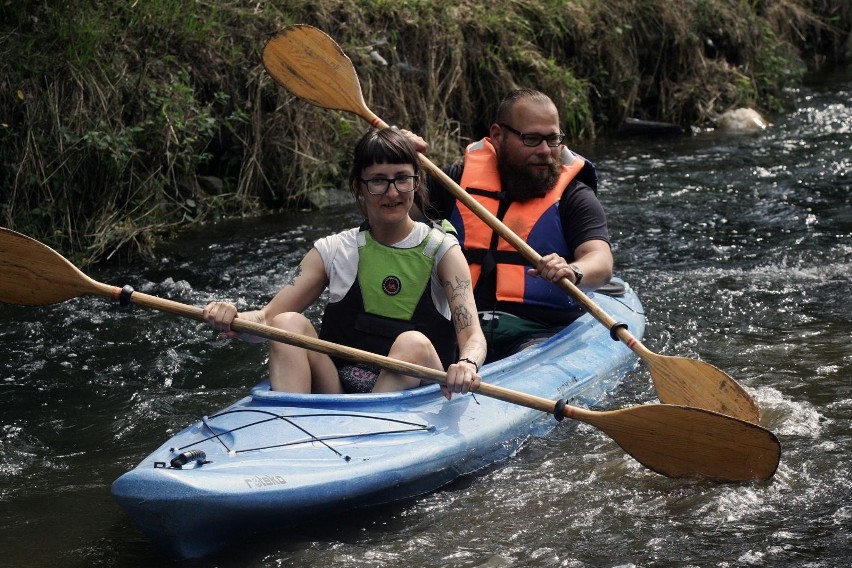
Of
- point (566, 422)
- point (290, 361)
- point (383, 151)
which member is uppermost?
point (383, 151)

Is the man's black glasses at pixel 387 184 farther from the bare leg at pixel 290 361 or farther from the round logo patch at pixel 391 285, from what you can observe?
the bare leg at pixel 290 361

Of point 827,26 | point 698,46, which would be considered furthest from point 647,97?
point 827,26

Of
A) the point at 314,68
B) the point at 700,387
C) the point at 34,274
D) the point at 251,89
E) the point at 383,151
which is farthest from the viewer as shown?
Answer: the point at 251,89

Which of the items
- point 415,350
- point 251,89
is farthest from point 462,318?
point 251,89

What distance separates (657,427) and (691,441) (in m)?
0.11

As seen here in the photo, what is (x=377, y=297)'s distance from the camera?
370 centimetres

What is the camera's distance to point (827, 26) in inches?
485

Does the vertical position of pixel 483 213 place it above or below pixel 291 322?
above

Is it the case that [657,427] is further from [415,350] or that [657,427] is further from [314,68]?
[314,68]

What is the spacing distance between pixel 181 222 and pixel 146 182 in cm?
35

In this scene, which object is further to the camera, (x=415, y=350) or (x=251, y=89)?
(x=251, y=89)

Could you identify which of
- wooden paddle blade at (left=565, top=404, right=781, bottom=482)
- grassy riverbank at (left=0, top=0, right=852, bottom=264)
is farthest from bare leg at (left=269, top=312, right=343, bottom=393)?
grassy riverbank at (left=0, top=0, right=852, bottom=264)

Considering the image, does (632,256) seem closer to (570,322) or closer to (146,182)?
(570,322)

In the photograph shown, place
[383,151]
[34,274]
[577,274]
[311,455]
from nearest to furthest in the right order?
[311,455], [383,151], [34,274], [577,274]
